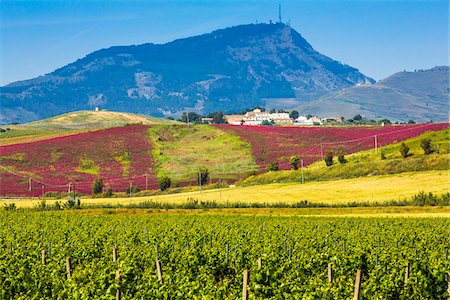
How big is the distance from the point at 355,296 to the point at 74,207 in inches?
2987

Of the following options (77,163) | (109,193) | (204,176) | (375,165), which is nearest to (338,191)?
(375,165)

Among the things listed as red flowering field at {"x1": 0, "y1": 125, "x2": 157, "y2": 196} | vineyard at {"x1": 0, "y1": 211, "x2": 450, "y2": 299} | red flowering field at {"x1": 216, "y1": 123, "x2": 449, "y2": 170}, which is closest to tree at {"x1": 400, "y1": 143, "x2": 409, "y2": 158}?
red flowering field at {"x1": 216, "y1": 123, "x2": 449, "y2": 170}

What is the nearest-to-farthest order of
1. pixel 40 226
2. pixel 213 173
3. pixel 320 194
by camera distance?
1. pixel 40 226
2. pixel 320 194
3. pixel 213 173

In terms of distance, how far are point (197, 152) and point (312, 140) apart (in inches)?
1044

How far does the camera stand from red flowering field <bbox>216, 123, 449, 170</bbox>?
143 m

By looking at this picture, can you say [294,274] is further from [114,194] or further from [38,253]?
[114,194]

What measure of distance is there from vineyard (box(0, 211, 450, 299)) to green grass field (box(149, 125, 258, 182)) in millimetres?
80544

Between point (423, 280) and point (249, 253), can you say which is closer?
point (423, 280)

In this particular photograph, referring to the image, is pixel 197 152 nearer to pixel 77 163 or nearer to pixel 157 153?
pixel 157 153

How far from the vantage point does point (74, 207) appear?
94.0 meters

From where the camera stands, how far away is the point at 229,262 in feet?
118

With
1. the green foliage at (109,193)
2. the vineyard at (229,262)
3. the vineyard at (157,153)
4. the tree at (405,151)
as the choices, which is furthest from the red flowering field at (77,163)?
the vineyard at (229,262)

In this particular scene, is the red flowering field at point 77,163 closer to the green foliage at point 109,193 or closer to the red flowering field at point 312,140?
the green foliage at point 109,193

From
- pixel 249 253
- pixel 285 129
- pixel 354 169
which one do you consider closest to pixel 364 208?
pixel 354 169
